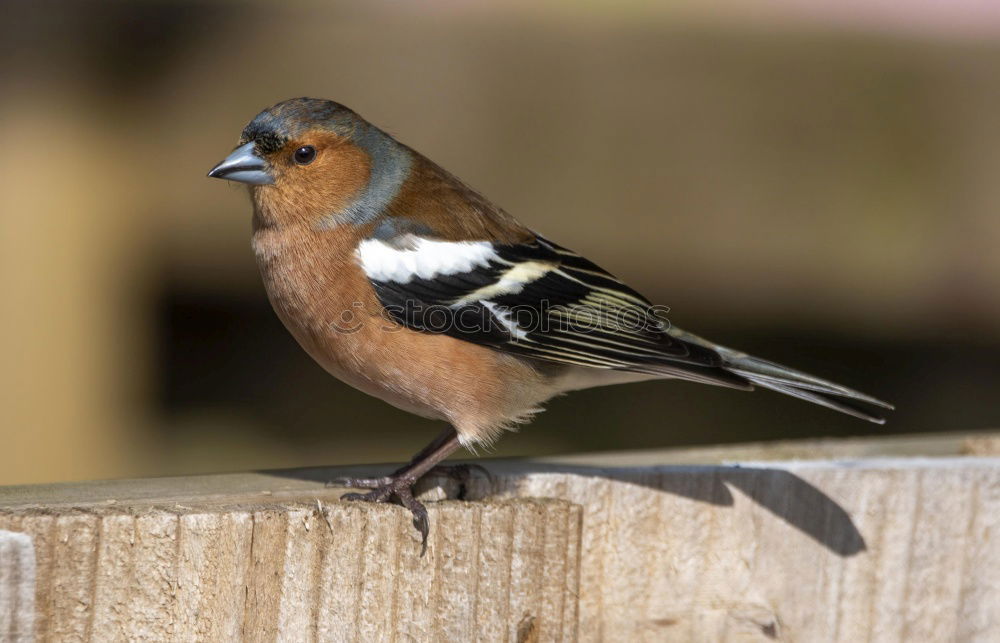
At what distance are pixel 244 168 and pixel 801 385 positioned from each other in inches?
65.5

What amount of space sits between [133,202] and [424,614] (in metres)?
2.77

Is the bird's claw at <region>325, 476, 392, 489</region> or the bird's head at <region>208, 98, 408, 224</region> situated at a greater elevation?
the bird's head at <region>208, 98, 408, 224</region>

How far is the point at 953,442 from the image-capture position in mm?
3180

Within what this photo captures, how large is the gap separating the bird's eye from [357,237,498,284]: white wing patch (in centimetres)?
37

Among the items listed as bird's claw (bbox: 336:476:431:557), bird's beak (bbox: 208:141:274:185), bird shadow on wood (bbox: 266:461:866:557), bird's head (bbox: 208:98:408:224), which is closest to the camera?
bird's claw (bbox: 336:476:431:557)

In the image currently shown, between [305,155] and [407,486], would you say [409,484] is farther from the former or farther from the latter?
[305,155]

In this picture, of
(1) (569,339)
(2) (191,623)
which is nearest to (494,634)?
(2) (191,623)

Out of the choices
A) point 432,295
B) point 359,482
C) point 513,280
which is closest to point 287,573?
point 359,482

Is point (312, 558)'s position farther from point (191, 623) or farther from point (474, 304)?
point (474, 304)

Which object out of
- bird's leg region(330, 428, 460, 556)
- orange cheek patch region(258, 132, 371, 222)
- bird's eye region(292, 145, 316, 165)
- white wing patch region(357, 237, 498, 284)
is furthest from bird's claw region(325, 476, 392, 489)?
bird's eye region(292, 145, 316, 165)

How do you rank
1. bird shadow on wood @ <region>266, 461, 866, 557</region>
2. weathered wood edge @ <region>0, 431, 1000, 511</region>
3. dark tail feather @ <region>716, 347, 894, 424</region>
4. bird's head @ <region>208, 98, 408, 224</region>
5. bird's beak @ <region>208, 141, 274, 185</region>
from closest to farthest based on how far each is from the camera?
1. weathered wood edge @ <region>0, 431, 1000, 511</region>
2. bird shadow on wood @ <region>266, 461, 866, 557</region>
3. dark tail feather @ <region>716, 347, 894, 424</region>
4. bird's beak @ <region>208, 141, 274, 185</region>
5. bird's head @ <region>208, 98, 408, 224</region>

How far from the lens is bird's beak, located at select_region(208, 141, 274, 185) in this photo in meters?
3.23

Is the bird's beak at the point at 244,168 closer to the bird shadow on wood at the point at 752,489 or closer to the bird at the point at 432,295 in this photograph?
the bird at the point at 432,295

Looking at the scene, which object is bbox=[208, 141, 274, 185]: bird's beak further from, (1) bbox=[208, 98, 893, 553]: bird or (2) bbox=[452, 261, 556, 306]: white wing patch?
(2) bbox=[452, 261, 556, 306]: white wing patch
